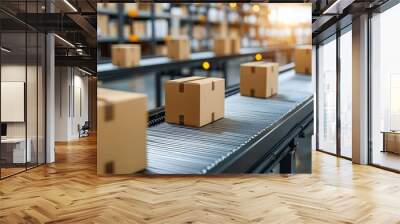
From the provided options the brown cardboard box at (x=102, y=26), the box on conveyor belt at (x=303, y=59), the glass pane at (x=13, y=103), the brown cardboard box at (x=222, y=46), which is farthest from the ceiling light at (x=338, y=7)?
the glass pane at (x=13, y=103)

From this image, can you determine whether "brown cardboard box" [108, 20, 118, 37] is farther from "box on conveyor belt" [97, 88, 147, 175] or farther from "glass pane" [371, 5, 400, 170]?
"glass pane" [371, 5, 400, 170]

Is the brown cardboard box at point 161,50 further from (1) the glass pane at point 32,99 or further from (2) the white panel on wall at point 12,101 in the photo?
(1) the glass pane at point 32,99

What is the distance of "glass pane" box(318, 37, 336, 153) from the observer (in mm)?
9719

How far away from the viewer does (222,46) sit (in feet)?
19.2

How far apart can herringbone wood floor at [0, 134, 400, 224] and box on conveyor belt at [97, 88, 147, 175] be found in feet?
1.10

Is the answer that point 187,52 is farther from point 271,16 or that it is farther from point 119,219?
point 119,219

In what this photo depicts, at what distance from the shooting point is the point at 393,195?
528 centimetres

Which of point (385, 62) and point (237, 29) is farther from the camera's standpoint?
point (385, 62)

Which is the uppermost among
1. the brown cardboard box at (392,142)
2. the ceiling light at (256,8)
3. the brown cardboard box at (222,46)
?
the ceiling light at (256,8)

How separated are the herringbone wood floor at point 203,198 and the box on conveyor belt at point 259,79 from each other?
4.08 ft

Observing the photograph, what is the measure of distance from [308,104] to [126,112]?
249cm

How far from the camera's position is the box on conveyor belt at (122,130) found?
573cm

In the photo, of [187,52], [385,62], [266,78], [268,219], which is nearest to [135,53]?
[187,52]

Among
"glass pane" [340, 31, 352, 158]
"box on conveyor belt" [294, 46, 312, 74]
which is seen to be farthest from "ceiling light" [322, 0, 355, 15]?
"glass pane" [340, 31, 352, 158]
